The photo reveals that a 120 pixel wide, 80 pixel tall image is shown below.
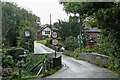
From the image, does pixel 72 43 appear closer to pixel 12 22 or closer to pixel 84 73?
pixel 12 22

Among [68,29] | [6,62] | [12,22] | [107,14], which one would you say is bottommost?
[6,62]

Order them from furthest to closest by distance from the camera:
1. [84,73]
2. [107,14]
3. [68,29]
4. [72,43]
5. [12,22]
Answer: [68,29]
[12,22]
[72,43]
[84,73]
[107,14]

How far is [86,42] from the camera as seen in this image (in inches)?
1196

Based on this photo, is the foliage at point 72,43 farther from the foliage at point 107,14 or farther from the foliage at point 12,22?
the foliage at point 107,14

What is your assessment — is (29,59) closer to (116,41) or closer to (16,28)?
(116,41)

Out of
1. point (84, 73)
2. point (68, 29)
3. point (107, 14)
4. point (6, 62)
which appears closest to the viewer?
point (107, 14)

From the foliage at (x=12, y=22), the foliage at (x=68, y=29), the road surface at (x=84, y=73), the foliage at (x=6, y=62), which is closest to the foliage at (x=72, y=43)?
the foliage at (x=68, y=29)

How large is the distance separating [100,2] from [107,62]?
207 inches

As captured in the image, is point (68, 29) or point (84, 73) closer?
point (84, 73)

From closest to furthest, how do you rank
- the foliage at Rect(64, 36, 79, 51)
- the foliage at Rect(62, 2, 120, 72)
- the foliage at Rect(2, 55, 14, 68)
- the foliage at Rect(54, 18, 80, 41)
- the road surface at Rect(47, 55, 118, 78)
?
the foliage at Rect(62, 2, 120, 72) → the road surface at Rect(47, 55, 118, 78) → the foliage at Rect(2, 55, 14, 68) → the foliage at Rect(64, 36, 79, 51) → the foliage at Rect(54, 18, 80, 41)

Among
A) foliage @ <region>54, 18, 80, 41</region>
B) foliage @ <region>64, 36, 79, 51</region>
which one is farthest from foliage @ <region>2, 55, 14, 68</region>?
foliage @ <region>54, 18, 80, 41</region>

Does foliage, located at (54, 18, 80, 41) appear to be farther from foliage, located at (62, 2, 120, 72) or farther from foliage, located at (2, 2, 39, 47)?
foliage, located at (62, 2, 120, 72)

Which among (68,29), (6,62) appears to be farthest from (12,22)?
(6,62)

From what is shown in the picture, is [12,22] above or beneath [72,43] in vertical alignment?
above
